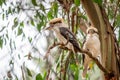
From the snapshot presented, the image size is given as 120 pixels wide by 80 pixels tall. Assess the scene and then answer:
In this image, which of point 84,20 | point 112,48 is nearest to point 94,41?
point 84,20

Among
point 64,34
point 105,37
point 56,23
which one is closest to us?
point 105,37

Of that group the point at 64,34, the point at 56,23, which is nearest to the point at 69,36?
the point at 64,34

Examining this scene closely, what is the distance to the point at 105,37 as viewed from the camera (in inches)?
57.5

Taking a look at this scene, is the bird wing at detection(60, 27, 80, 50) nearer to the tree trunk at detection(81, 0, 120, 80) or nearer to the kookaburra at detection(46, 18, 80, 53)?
the kookaburra at detection(46, 18, 80, 53)

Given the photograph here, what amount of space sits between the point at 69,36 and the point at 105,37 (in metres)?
0.16

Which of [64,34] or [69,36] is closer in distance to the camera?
[69,36]

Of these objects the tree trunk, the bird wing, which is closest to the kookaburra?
the bird wing

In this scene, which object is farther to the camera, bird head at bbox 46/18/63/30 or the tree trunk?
bird head at bbox 46/18/63/30

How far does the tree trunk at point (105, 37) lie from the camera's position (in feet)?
4.62

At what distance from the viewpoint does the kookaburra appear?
1.41 meters

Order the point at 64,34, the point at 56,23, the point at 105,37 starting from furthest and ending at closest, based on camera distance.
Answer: the point at 56,23, the point at 64,34, the point at 105,37

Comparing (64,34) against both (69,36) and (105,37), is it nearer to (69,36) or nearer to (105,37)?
(69,36)

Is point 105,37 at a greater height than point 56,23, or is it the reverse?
point 56,23

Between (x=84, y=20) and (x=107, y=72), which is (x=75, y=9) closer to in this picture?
(x=84, y=20)
